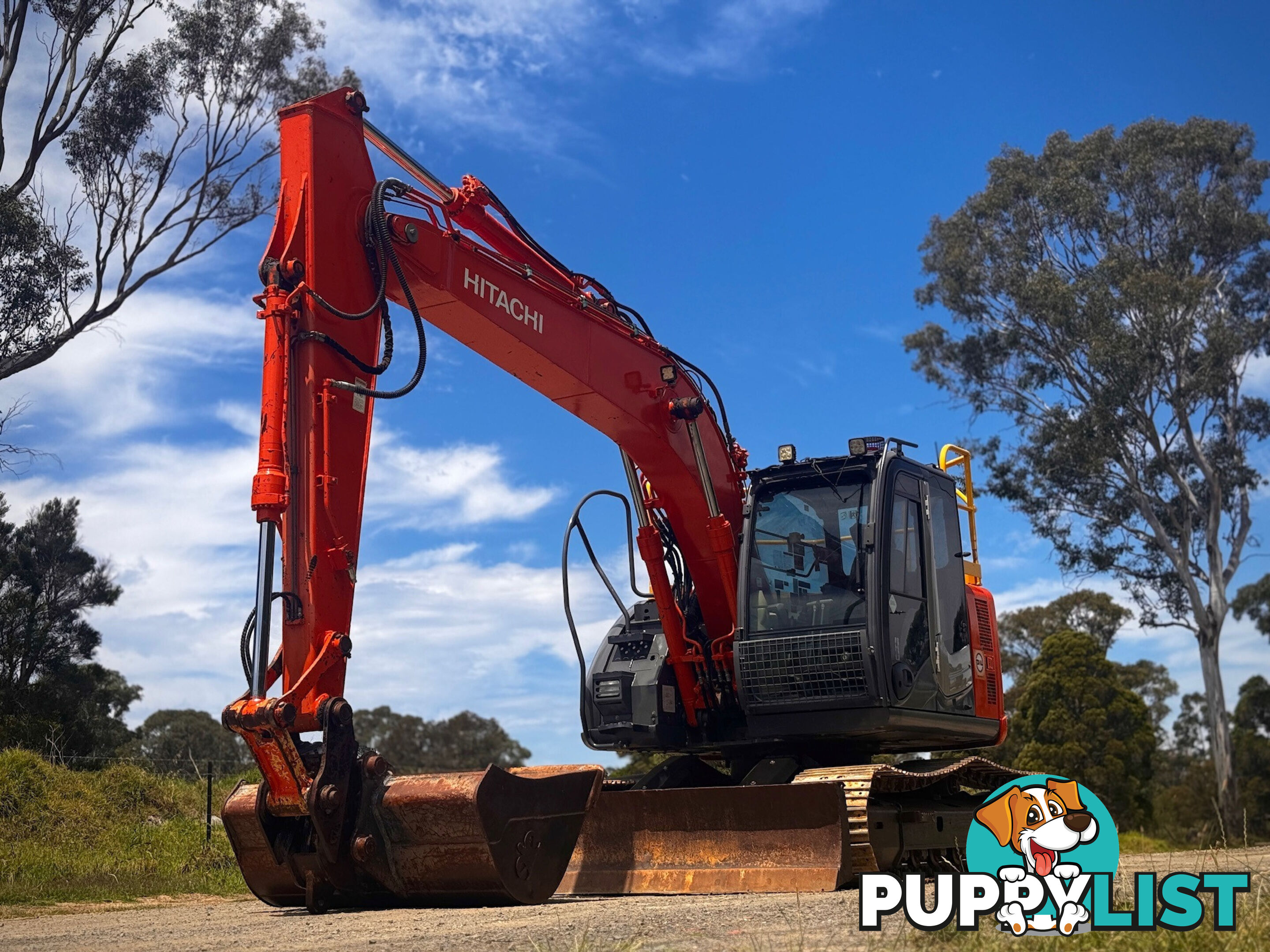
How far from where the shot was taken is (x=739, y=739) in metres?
8.62

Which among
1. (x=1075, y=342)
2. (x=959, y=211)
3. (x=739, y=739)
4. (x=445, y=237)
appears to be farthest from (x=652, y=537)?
(x=959, y=211)

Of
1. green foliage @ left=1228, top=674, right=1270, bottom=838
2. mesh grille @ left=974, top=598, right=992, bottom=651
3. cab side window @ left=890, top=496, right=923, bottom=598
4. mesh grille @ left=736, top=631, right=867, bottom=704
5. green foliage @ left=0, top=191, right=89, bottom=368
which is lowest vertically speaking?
green foliage @ left=1228, top=674, right=1270, bottom=838

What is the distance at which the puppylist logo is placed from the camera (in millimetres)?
4207

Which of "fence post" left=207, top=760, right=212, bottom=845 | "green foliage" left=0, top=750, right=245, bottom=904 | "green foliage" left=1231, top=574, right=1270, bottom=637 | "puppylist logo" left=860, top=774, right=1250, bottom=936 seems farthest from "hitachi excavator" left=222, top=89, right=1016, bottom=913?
"green foliage" left=1231, top=574, right=1270, bottom=637

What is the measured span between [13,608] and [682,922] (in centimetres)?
2247

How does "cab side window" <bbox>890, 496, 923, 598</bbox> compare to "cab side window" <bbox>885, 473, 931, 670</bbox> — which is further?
"cab side window" <bbox>890, 496, 923, 598</bbox>

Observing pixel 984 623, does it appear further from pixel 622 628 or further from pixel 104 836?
pixel 104 836

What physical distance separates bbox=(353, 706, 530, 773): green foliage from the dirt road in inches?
1406

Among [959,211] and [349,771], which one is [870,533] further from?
[959,211]

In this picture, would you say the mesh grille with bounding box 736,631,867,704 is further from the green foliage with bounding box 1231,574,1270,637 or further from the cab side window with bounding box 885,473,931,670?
the green foliage with bounding box 1231,574,1270,637

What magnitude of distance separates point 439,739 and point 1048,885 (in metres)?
40.9

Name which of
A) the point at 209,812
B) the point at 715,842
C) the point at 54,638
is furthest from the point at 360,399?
the point at 54,638

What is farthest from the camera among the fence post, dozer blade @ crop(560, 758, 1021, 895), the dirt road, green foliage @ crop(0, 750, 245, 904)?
the fence post

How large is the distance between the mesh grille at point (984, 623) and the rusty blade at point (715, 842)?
2438mm
